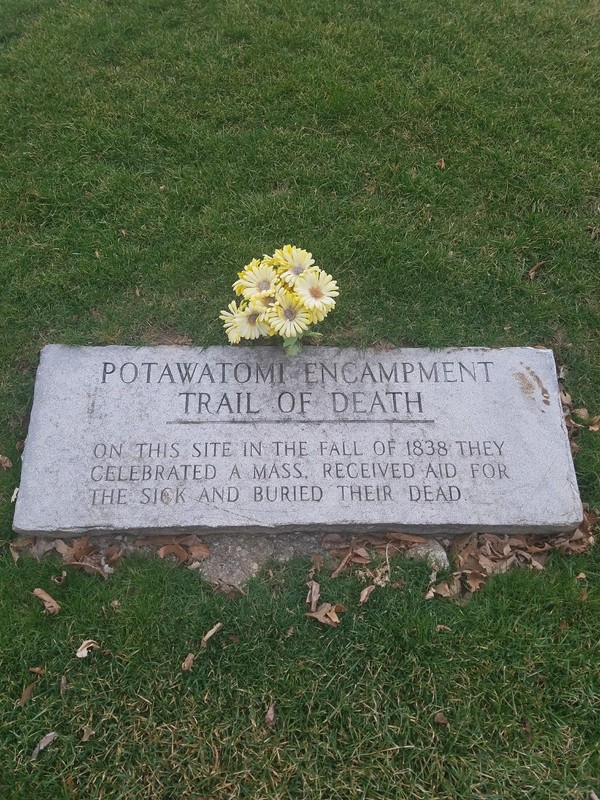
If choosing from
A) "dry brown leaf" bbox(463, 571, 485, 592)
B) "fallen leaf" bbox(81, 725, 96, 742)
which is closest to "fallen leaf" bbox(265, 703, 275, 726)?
"fallen leaf" bbox(81, 725, 96, 742)

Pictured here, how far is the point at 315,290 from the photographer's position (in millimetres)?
3385

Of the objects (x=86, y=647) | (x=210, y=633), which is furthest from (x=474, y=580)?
(x=86, y=647)

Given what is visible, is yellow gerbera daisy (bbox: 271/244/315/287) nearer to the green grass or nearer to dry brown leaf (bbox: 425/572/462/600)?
the green grass

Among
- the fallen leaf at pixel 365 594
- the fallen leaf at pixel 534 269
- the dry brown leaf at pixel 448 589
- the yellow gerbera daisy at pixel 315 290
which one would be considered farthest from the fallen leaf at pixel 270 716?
the fallen leaf at pixel 534 269

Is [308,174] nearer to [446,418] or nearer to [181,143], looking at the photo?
[181,143]

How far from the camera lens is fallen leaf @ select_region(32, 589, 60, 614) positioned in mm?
3193

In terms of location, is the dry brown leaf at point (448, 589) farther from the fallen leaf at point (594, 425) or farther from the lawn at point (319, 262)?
the fallen leaf at point (594, 425)

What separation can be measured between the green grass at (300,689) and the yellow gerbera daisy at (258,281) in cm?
147

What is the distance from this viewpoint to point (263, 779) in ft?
9.27

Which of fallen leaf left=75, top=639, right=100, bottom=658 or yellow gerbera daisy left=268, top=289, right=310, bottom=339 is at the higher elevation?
yellow gerbera daisy left=268, top=289, right=310, bottom=339

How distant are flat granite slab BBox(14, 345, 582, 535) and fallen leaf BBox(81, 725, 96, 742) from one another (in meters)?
0.93

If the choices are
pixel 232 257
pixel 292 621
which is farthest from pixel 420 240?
pixel 292 621

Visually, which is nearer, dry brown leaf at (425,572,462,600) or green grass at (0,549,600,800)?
green grass at (0,549,600,800)

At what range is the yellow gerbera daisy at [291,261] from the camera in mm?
3352
